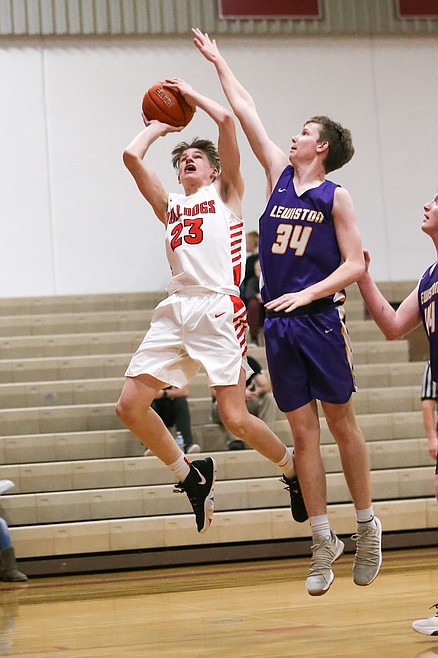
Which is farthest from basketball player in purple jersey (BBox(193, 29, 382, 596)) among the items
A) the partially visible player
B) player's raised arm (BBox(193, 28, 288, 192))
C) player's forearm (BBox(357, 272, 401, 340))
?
the partially visible player

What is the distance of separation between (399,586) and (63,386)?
14.6 feet

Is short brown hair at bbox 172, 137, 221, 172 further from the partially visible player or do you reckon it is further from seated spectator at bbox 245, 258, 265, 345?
seated spectator at bbox 245, 258, 265, 345

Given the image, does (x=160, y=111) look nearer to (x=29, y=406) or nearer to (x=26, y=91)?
(x=29, y=406)

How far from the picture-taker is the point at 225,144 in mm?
4832

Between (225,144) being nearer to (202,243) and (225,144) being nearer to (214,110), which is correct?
(214,110)

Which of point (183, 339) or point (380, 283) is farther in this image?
point (380, 283)

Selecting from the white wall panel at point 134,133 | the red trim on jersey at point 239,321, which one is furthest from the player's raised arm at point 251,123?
A: the white wall panel at point 134,133

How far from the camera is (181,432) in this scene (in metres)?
8.29

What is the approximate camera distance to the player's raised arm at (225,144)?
476cm

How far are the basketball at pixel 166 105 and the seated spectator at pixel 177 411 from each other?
3.62m

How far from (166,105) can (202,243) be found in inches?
28.2

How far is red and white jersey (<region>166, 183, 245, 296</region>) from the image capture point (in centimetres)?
484

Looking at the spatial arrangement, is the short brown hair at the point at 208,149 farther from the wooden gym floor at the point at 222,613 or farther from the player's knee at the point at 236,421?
the wooden gym floor at the point at 222,613

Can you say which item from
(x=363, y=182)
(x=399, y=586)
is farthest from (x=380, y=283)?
(x=399, y=586)
